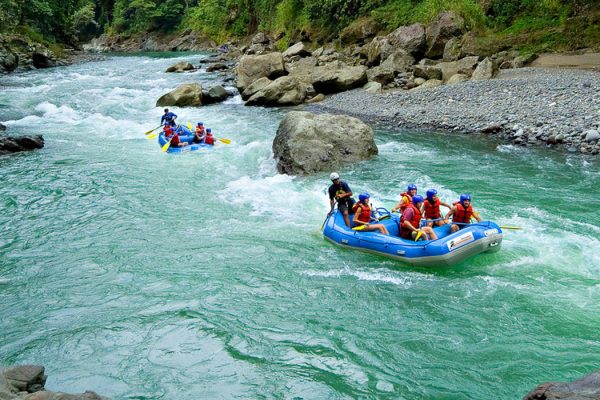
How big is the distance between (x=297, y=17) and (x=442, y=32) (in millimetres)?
15403

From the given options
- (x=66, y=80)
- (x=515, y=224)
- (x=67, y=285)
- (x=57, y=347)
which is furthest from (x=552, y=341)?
(x=66, y=80)

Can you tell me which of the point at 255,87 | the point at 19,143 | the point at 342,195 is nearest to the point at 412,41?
the point at 255,87

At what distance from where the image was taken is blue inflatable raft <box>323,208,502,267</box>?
8.31 metres

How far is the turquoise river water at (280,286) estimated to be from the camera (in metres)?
6.19

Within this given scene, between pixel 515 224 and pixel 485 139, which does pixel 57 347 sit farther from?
pixel 485 139

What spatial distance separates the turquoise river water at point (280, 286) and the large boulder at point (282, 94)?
25.8 feet

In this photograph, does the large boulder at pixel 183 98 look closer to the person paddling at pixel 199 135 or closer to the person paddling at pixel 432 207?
the person paddling at pixel 199 135

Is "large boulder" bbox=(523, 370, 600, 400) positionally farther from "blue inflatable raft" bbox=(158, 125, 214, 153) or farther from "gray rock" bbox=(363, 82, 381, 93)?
"gray rock" bbox=(363, 82, 381, 93)

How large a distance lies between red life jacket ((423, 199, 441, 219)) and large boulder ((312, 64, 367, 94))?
47.1 ft

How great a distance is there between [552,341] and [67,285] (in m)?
6.88

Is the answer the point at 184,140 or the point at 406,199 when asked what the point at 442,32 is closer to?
the point at 184,140

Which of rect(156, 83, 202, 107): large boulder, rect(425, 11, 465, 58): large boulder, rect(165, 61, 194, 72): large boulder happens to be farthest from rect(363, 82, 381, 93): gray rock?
rect(165, 61, 194, 72): large boulder

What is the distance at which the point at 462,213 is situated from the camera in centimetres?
898

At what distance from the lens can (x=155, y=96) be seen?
2512cm
